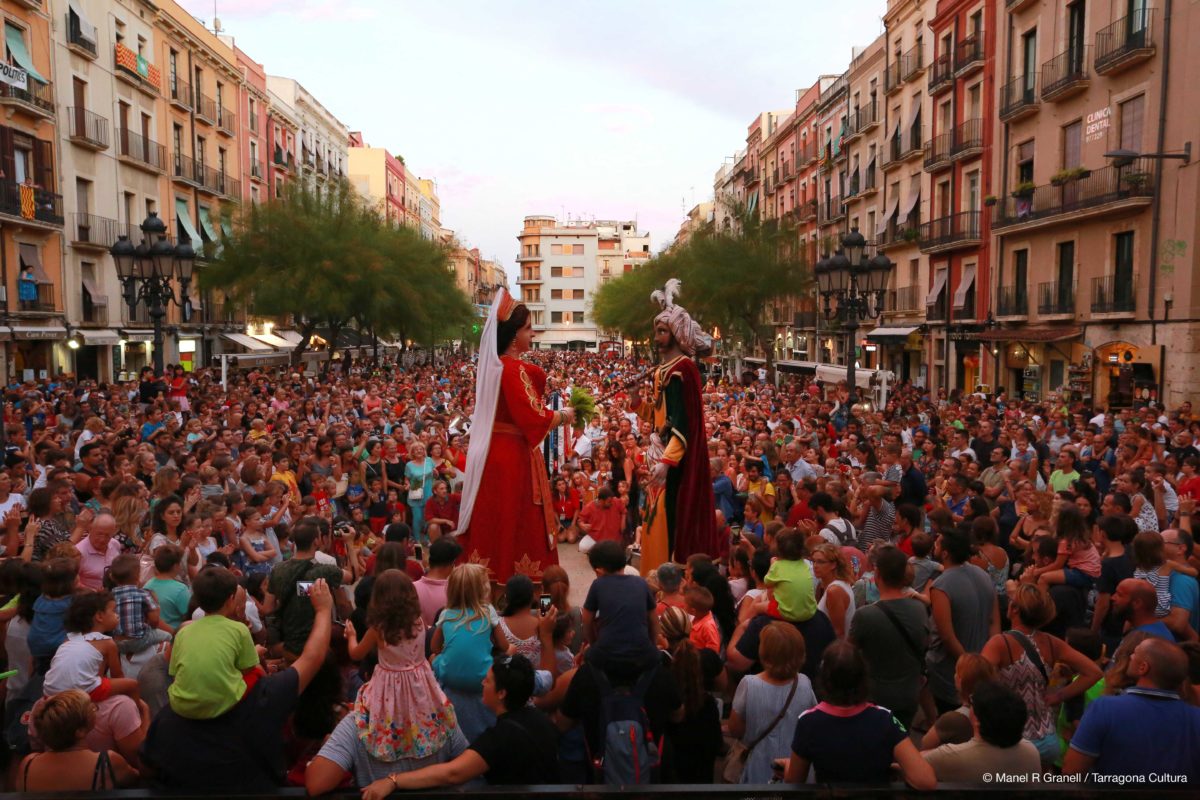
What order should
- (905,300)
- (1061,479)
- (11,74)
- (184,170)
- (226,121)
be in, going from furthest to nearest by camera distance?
(226,121), (905,300), (184,170), (1061,479), (11,74)

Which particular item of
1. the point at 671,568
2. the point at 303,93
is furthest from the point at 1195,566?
the point at 303,93

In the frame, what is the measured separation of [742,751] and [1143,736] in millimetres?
1557

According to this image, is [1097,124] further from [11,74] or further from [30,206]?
[30,206]

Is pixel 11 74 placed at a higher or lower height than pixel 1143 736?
higher

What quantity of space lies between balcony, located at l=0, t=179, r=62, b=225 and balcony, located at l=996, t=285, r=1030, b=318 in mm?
25984

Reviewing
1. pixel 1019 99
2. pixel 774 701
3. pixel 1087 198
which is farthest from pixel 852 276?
pixel 1019 99

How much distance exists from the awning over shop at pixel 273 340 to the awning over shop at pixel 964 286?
2628 cm

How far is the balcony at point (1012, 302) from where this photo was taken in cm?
2400

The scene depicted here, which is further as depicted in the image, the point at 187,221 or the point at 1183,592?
the point at 187,221

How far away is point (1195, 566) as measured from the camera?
558 cm

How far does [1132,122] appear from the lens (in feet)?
63.6

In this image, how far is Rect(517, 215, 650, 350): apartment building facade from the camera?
9338 centimetres

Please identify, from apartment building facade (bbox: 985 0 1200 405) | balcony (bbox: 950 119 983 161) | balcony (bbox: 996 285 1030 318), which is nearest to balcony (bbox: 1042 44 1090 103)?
apartment building facade (bbox: 985 0 1200 405)

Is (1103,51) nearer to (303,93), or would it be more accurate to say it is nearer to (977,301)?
(977,301)
